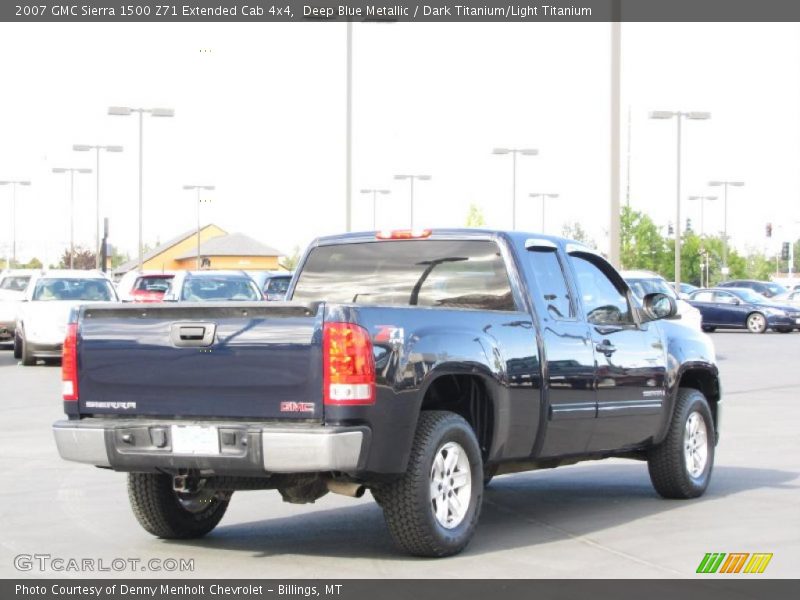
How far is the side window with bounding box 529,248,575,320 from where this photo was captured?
964cm

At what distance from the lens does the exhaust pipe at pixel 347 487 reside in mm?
8078

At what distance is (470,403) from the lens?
895 centimetres

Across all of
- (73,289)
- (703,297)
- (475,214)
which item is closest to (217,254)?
(475,214)

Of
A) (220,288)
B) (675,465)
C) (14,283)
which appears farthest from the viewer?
(14,283)

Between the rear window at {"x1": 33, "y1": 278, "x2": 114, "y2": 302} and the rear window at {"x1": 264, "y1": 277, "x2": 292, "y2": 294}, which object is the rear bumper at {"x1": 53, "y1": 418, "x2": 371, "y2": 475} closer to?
the rear window at {"x1": 33, "y1": 278, "x2": 114, "y2": 302}

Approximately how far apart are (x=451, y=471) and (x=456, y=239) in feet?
6.01

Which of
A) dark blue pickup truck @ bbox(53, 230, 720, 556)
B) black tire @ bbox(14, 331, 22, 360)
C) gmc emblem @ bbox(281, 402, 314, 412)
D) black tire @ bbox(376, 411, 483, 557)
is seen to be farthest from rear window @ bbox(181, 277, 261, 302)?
gmc emblem @ bbox(281, 402, 314, 412)

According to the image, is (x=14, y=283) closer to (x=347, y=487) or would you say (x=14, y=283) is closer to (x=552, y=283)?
(x=552, y=283)

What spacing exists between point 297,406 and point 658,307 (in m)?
3.93

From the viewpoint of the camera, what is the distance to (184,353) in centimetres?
812

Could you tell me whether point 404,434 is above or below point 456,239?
below

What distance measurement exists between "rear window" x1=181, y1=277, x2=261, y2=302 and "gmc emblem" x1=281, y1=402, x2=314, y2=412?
20.3 meters

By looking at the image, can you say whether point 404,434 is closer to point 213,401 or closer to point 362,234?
point 213,401

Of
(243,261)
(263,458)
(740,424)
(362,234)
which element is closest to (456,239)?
(362,234)
